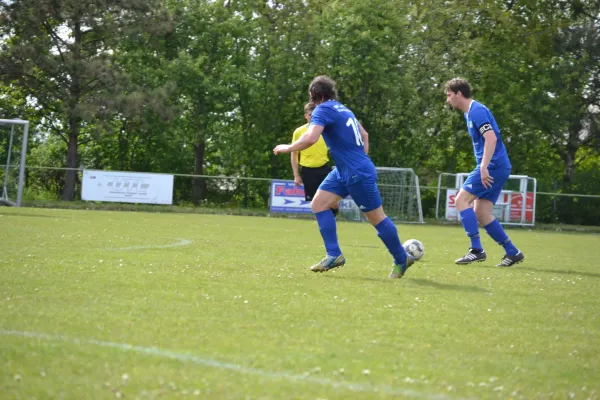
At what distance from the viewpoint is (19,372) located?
3951 mm

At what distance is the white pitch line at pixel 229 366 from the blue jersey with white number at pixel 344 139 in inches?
177

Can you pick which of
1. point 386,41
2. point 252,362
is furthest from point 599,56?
point 252,362

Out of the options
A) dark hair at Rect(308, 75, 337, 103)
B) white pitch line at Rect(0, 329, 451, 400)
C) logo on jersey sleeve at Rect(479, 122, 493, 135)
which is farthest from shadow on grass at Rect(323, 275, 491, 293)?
white pitch line at Rect(0, 329, 451, 400)

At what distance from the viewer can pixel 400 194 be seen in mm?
31828

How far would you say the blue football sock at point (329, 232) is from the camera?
9.23 m

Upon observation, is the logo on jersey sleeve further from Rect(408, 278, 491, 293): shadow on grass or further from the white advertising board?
the white advertising board

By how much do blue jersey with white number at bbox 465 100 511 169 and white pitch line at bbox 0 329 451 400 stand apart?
691cm

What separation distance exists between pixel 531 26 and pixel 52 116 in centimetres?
2197

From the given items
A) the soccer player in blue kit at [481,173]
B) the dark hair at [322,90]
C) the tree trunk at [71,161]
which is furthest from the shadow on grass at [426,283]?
the tree trunk at [71,161]

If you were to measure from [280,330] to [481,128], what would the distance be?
615 centimetres

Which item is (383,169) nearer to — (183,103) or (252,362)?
(183,103)

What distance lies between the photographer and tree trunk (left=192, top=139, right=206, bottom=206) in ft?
112

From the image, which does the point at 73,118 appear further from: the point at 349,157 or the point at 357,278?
the point at 357,278

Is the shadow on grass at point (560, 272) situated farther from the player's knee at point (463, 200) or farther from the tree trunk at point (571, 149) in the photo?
the tree trunk at point (571, 149)
